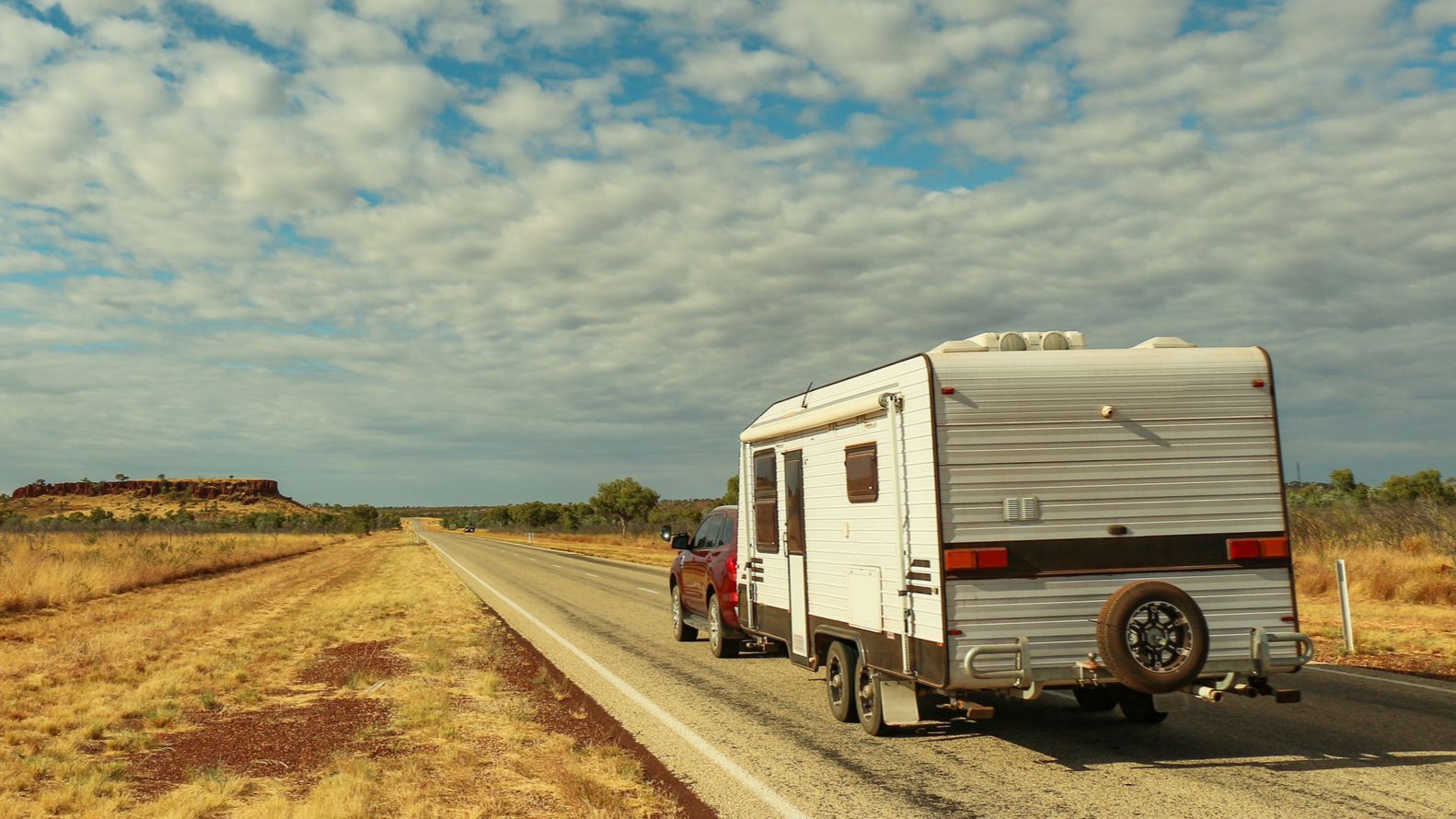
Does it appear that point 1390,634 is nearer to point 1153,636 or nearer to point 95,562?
point 1153,636

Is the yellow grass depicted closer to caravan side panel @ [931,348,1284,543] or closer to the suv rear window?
caravan side panel @ [931,348,1284,543]

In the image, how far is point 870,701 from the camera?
847 cm

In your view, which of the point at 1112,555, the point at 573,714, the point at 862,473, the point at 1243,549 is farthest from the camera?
the point at 573,714

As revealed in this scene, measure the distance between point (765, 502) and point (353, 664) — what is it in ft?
20.9

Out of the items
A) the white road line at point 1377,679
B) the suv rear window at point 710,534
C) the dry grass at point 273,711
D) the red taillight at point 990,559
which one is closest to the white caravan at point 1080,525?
the red taillight at point 990,559

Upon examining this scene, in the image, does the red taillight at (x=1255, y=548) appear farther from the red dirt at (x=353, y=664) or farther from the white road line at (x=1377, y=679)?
the red dirt at (x=353, y=664)

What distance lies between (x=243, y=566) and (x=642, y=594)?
938 inches

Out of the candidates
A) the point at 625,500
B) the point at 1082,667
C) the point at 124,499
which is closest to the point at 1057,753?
the point at 1082,667

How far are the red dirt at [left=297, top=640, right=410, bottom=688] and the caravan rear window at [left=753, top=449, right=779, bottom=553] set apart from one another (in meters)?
5.00

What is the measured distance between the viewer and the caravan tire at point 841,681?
28.8ft

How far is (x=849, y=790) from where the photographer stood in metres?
6.66

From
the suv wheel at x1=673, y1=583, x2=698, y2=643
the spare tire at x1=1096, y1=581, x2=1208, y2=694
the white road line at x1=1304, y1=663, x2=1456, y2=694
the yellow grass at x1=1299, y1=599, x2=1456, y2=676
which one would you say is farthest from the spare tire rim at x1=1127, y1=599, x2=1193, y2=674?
the suv wheel at x1=673, y1=583, x2=698, y2=643

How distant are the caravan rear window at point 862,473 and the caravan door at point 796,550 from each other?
1.35 meters

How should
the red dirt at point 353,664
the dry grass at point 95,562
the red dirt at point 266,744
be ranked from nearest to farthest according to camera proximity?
the red dirt at point 266,744 < the red dirt at point 353,664 < the dry grass at point 95,562
